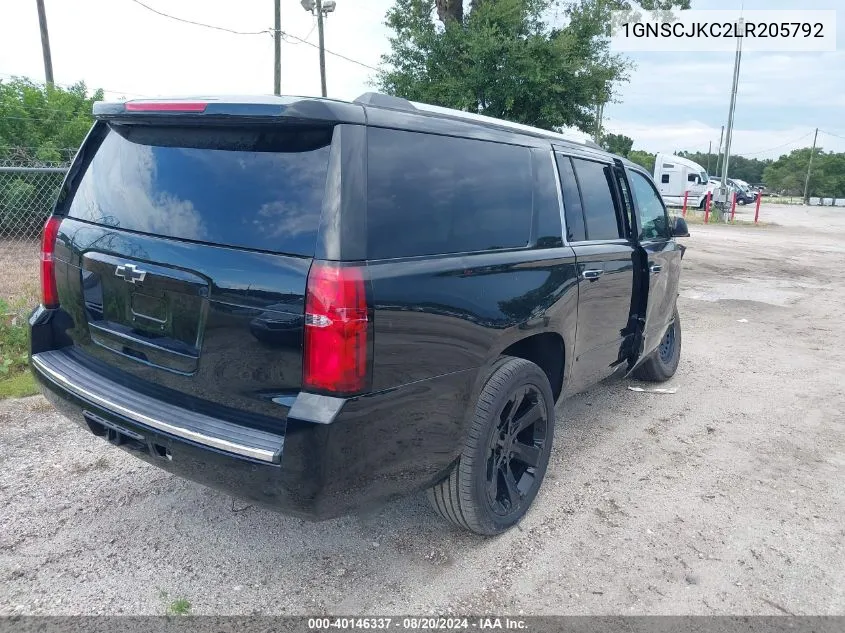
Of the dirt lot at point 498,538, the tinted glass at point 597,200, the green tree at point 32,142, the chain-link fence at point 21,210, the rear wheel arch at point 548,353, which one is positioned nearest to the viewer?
the dirt lot at point 498,538

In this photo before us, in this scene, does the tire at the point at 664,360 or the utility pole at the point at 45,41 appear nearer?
the tire at the point at 664,360

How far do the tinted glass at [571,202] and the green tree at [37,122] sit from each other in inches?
335

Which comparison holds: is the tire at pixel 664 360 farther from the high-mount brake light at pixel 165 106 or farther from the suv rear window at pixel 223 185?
the high-mount brake light at pixel 165 106

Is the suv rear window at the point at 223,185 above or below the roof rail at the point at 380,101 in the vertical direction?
below

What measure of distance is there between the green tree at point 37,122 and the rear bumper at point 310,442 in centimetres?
827

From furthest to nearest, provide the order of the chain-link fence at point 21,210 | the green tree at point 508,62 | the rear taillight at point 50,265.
A: the green tree at point 508,62, the chain-link fence at point 21,210, the rear taillight at point 50,265

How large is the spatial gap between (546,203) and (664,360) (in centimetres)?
287

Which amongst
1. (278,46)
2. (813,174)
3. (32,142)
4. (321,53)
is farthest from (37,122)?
(813,174)

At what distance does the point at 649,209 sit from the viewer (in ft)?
16.2

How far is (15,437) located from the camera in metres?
4.03

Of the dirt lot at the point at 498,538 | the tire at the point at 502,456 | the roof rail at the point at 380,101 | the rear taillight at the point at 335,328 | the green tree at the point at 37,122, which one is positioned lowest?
the dirt lot at the point at 498,538

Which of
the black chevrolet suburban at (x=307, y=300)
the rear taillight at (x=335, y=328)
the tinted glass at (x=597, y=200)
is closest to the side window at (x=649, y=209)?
the tinted glass at (x=597, y=200)

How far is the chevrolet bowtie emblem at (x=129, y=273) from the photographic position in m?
2.56

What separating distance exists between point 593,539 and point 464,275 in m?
1.50
